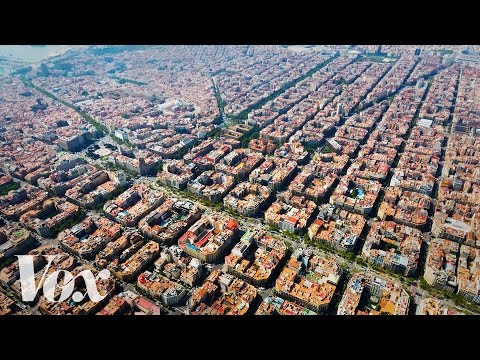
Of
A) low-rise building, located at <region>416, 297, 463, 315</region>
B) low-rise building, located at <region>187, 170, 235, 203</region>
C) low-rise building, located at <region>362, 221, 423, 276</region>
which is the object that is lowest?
low-rise building, located at <region>416, 297, 463, 315</region>

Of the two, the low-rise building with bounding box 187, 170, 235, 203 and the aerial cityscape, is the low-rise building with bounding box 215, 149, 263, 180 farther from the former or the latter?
the low-rise building with bounding box 187, 170, 235, 203

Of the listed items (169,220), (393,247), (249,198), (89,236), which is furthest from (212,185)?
(393,247)

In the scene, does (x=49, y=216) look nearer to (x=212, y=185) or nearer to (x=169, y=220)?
(x=169, y=220)

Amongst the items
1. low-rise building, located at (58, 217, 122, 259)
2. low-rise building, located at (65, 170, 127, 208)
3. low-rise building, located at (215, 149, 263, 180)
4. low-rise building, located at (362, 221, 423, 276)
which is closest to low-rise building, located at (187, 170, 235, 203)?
low-rise building, located at (215, 149, 263, 180)

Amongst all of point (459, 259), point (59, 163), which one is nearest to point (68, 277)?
point (59, 163)

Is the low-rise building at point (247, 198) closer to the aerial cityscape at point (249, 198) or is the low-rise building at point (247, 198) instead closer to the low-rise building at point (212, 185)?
the aerial cityscape at point (249, 198)
